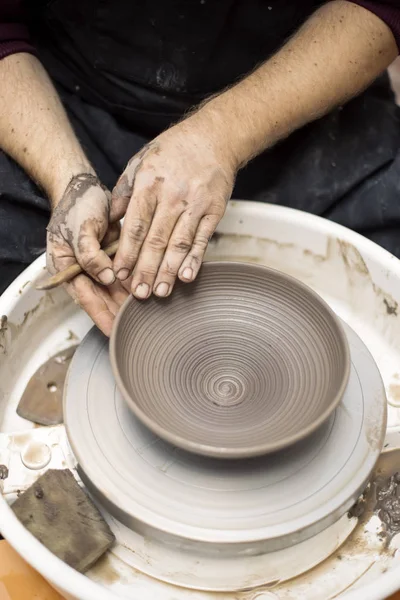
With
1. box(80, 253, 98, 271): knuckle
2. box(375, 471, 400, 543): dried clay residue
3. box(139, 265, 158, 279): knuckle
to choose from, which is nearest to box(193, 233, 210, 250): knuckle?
box(139, 265, 158, 279): knuckle

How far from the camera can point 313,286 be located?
1.80 metres

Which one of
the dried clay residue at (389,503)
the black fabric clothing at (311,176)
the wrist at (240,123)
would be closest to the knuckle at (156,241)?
the wrist at (240,123)

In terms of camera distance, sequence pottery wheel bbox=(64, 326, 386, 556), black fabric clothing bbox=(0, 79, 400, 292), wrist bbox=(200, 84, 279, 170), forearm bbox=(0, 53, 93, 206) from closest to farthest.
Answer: pottery wheel bbox=(64, 326, 386, 556)
wrist bbox=(200, 84, 279, 170)
forearm bbox=(0, 53, 93, 206)
black fabric clothing bbox=(0, 79, 400, 292)

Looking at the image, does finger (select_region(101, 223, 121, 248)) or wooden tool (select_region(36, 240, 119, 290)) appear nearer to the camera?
wooden tool (select_region(36, 240, 119, 290))

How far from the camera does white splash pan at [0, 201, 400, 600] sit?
1239 mm

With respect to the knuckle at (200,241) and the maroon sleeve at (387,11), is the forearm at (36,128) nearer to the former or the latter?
the knuckle at (200,241)

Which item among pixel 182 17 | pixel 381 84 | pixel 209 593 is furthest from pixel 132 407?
pixel 381 84

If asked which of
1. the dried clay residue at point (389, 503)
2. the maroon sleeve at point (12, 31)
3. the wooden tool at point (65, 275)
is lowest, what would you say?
the dried clay residue at point (389, 503)

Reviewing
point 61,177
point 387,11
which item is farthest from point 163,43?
point 387,11

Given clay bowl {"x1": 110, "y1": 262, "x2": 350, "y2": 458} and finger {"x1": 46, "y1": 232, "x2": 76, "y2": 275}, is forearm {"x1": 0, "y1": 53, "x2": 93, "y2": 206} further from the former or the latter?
clay bowl {"x1": 110, "y1": 262, "x2": 350, "y2": 458}

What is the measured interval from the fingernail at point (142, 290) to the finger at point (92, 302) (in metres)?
0.11

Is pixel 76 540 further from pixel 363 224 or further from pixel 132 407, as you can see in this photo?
pixel 363 224

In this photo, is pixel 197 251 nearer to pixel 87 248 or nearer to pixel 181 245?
pixel 181 245

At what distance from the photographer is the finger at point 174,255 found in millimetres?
1338
